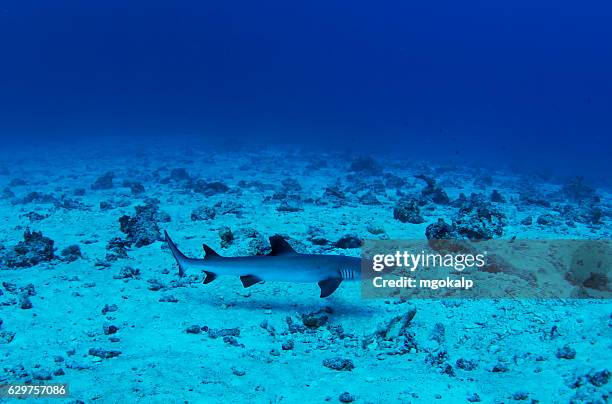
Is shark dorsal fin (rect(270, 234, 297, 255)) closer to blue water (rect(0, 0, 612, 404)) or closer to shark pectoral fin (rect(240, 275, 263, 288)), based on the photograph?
shark pectoral fin (rect(240, 275, 263, 288))

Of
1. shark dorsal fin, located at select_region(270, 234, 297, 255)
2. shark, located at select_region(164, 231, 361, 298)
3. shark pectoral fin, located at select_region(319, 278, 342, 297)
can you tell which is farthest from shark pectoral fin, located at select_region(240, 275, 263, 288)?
shark pectoral fin, located at select_region(319, 278, 342, 297)

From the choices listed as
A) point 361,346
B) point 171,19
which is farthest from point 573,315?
point 171,19

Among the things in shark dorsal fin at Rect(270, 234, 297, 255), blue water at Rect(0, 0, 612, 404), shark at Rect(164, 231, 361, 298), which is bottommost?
blue water at Rect(0, 0, 612, 404)

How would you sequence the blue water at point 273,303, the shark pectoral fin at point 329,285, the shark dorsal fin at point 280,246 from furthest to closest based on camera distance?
the shark dorsal fin at point 280,246 < the shark pectoral fin at point 329,285 < the blue water at point 273,303

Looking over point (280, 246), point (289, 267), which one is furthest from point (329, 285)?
point (280, 246)

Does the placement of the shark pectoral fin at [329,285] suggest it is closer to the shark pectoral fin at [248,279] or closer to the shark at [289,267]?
the shark at [289,267]

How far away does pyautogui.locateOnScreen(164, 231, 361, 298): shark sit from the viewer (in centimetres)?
649

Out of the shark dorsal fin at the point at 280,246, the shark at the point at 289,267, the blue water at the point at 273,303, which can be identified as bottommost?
the blue water at the point at 273,303

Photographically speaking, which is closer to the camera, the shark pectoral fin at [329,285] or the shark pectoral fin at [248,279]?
the shark pectoral fin at [329,285]

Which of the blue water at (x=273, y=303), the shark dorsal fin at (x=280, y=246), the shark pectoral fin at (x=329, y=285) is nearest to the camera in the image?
the blue water at (x=273, y=303)

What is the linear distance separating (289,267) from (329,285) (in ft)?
2.18

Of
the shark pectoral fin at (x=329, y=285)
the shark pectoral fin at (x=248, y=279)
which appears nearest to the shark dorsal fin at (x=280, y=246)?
the shark pectoral fin at (x=248, y=279)

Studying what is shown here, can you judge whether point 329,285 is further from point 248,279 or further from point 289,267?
point 248,279

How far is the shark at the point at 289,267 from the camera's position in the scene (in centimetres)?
649
